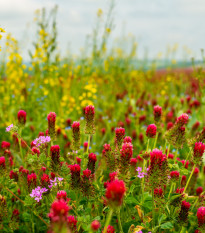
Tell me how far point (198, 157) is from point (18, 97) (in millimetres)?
3856

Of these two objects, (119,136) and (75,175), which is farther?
(119,136)

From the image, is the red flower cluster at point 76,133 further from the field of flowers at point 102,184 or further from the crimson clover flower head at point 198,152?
the crimson clover flower head at point 198,152

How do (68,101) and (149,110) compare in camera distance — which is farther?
(149,110)

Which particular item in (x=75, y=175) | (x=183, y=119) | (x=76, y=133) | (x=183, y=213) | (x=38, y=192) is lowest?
(x=183, y=213)

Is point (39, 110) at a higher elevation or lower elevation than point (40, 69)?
lower

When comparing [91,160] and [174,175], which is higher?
[91,160]

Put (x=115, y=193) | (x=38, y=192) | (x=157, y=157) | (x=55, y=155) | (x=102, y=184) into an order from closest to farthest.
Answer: (x=115, y=193) < (x=157, y=157) < (x=38, y=192) < (x=55, y=155) < (x=102, y=184)

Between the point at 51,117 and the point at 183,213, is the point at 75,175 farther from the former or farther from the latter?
the point at 183,213

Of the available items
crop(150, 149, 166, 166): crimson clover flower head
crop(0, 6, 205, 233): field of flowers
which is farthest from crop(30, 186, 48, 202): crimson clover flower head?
crop(150, 149, 166, 166): crimson clover flower head

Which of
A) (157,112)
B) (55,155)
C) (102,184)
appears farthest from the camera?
(157,112)

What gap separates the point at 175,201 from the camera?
1.85 metres

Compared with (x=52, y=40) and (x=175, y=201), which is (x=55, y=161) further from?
(x=52, y=40)

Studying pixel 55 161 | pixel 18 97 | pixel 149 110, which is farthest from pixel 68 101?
pixel 55 161

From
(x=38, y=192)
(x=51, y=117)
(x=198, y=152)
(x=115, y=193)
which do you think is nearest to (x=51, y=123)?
(x=51, y=117)
